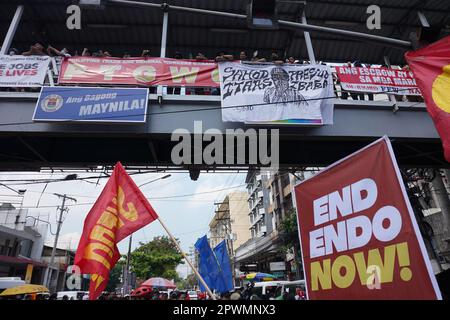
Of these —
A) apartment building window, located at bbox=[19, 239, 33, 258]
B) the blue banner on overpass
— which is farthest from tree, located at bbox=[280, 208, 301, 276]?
apartment building window, located at bbox=[19, 239, 33, 258]

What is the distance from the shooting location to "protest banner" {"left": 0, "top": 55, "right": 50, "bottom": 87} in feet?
25.7

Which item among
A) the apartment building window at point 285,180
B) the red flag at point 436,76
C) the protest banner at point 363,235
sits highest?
the apartment building window at point 285,180

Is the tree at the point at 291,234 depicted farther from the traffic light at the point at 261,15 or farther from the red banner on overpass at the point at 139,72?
the traffic light at the point at 261,15

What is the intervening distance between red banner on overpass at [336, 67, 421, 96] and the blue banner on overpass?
5166 mm

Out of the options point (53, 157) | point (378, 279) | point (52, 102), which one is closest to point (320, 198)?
point (378, 279)

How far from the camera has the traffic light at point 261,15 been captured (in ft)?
16.4

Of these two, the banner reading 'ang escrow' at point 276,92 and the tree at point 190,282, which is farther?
the tree at point 190,282

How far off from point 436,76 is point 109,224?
535 cm

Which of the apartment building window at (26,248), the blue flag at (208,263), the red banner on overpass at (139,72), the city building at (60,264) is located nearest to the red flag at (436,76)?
the red banner on overpass at (139,72)

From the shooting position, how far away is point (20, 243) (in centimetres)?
2777

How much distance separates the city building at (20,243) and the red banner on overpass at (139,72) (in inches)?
810

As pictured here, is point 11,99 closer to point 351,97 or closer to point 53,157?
point 53,157

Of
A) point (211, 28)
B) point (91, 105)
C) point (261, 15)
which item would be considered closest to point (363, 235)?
point (261, 15)
